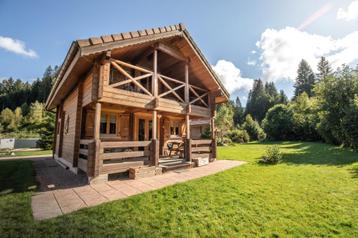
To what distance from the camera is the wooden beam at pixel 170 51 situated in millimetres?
7933

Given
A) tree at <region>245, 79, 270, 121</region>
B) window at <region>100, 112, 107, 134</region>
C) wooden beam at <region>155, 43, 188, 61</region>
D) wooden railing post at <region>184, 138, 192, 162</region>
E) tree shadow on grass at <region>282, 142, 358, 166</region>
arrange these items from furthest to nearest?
tree at <region>245, 79, 270, 121</region>, tree shadow on grass at <region>282, 142, 358, 166</region>, window at <region>100, 112, 107, 134</region>, wooden railing post at <region>184, 138, 192, 162</region>, wooden beam at <region>155, 43, 188, 61</region>

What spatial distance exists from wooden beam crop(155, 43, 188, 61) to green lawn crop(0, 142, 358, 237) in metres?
5.94

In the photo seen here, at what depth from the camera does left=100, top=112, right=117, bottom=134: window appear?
336 inches

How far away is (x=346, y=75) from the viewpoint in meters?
12.4

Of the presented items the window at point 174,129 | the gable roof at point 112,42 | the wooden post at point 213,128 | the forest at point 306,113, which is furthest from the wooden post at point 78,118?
the forest at point 306,113

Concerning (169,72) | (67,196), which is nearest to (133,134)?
(169,72)

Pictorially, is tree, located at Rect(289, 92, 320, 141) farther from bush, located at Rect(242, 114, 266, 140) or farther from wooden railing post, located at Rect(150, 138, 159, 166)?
wooden railing post, located at Rect(150, 138, 159, 166)

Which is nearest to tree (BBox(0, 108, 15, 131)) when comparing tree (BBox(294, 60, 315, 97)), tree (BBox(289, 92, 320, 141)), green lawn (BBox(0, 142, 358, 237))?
green lawn (BBox(0, 142, 358, 237))

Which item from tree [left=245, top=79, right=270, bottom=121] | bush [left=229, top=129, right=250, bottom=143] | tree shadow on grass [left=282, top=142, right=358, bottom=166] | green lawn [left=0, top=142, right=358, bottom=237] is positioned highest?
tree [left=245, top=79, right=270, bottom=121]

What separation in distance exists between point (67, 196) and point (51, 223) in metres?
1.50

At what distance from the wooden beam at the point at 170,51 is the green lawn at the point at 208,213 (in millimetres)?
5936

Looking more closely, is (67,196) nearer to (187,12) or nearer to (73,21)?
(73,21)

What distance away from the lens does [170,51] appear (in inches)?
334

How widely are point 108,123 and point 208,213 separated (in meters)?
6.73
